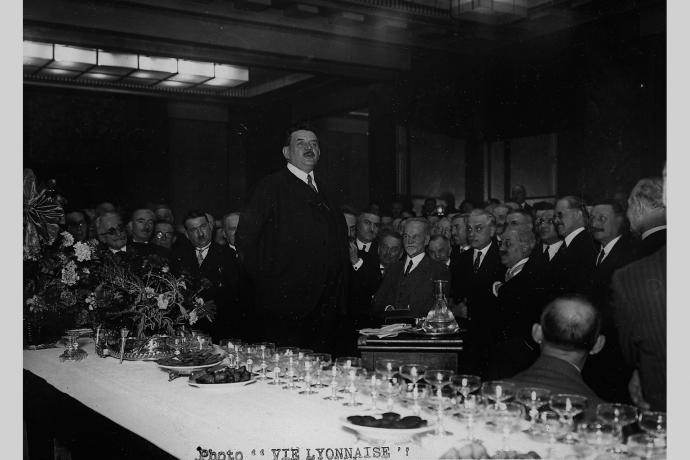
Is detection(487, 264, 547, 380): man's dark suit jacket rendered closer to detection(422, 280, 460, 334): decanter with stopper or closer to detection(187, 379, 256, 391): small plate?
detection(422, 280, 460, 334): decanter with stopper

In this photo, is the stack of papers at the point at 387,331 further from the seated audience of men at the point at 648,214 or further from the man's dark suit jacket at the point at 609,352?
the seated audience of men at the point at 648,214

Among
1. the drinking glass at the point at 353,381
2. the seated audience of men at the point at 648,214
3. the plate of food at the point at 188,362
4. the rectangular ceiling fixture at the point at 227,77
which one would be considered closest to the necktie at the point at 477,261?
the seated audience of men at the point at 648,214

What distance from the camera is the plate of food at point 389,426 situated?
73.0 inches

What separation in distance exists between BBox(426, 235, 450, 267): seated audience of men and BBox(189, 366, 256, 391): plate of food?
106 inches

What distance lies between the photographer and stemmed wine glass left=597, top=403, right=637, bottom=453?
5.66 feet

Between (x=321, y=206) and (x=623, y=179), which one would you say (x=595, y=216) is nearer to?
(x=623, y=179)

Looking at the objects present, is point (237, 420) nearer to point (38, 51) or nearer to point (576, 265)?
point (576, 265)

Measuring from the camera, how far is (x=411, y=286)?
4.56 metres

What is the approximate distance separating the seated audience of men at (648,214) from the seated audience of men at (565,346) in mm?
384

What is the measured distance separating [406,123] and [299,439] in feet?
16.8

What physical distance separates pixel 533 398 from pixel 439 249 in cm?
319

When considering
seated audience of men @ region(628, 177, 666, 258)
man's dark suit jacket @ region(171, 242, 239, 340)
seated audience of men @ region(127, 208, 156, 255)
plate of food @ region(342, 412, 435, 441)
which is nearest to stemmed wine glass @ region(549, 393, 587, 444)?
plate of food @ region(342, 412, 435, 441)

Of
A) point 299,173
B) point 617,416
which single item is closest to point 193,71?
point 299,173

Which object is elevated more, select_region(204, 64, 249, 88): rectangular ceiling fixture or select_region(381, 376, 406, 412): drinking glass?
select_region(204, 64, 249, 88): rectangular ceiling fixture
